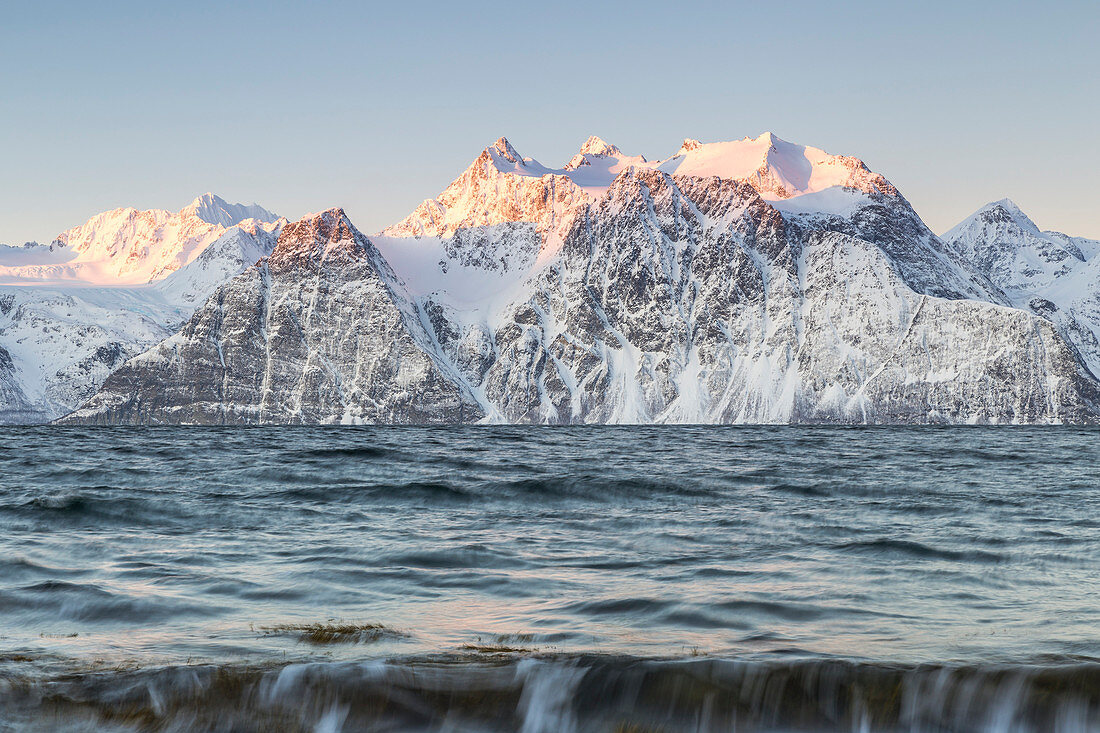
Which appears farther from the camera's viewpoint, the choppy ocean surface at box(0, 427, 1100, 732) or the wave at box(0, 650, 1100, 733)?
the choppy ocean surface at box(0, 427, 1100, 732)

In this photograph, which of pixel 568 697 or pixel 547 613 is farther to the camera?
pixel 547 613

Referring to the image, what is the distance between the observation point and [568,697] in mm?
11586

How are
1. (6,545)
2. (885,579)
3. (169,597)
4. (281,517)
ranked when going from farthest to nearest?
(281,517) < (6,545) < (885,579) < (169,597)

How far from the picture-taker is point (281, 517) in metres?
27.7

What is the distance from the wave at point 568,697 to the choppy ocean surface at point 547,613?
3 cm

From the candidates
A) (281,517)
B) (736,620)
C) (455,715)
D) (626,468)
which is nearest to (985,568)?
(736,620)

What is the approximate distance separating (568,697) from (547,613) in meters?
3.88

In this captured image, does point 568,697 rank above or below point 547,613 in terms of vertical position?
above

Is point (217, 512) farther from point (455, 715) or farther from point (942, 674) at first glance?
point (942, 674)

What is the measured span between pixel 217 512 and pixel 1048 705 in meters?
23.0

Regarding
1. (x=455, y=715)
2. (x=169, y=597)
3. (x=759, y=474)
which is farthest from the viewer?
(x=759, y=474)

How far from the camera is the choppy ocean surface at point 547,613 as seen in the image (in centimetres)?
1132

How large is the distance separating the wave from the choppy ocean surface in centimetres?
3

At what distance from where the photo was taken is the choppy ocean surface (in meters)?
11.3
